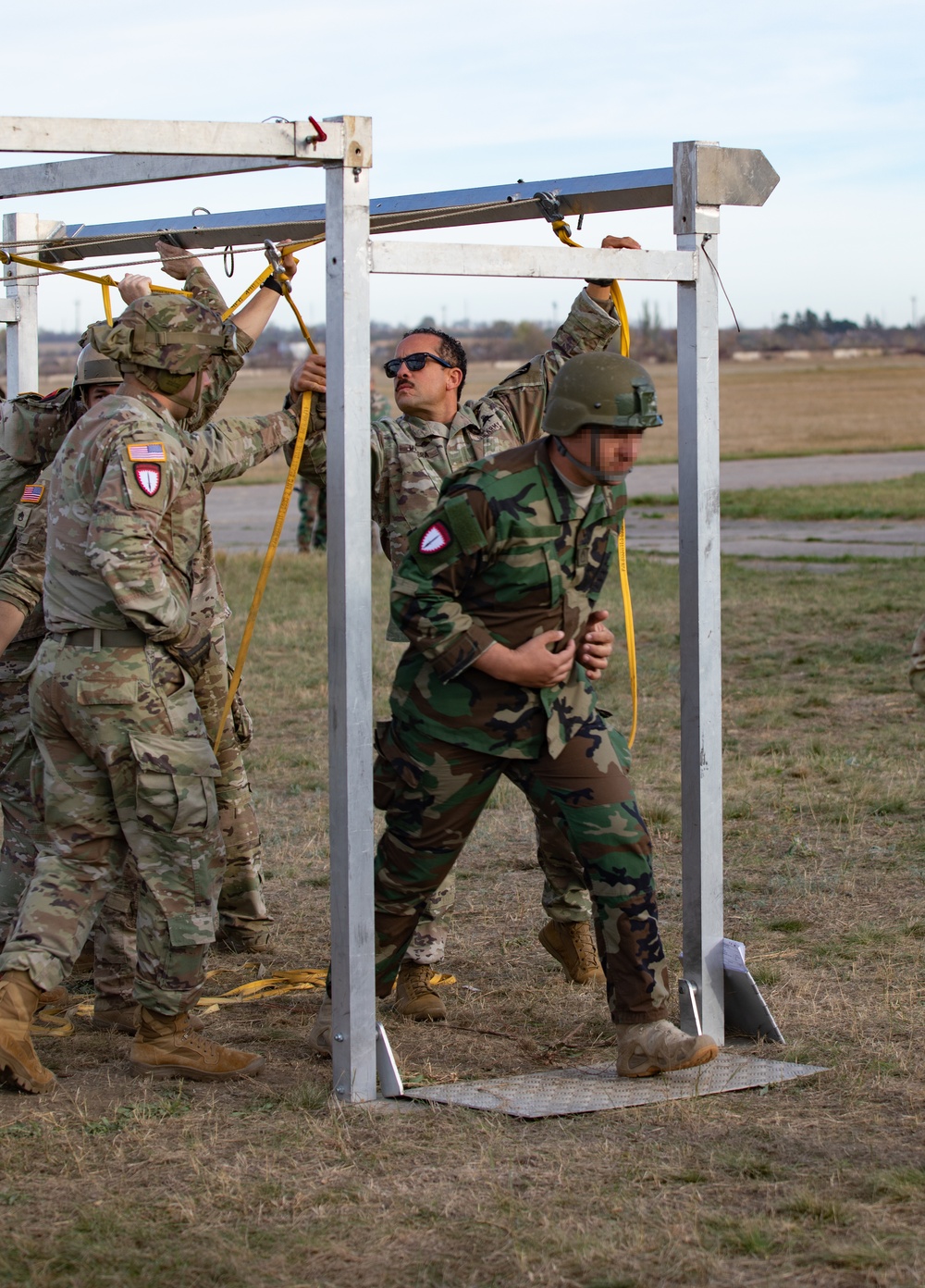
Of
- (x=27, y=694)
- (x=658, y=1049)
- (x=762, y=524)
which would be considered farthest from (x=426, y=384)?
(x=762, y=524)

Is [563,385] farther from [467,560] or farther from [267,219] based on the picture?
[267,219]

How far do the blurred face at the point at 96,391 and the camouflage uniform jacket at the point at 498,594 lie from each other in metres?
1.37

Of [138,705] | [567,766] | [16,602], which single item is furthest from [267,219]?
[567,766]

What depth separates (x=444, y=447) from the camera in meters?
5.30

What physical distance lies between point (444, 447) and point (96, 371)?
1172 millimetres

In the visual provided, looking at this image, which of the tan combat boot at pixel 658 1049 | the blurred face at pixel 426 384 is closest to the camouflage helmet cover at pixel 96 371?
the blurred face at pixel 426 384

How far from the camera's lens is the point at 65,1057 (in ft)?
16.2

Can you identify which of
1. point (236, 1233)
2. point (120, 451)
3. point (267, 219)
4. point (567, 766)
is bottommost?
point (236, 1233)

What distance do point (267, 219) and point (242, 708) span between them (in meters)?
1.82

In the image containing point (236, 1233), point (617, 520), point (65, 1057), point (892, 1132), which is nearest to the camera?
point (236, 1233)

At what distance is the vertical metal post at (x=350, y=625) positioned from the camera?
4152 mm

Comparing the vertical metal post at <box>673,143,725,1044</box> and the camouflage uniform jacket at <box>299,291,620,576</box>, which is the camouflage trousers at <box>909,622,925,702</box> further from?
the camouflage uniform jacket at <box>299,291,620,576</box>

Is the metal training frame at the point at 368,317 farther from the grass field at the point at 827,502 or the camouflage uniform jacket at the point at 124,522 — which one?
the grass field at the point at 827,502

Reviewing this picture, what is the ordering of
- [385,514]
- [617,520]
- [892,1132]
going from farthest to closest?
[385,514] < [617,520] < [892,1132]
